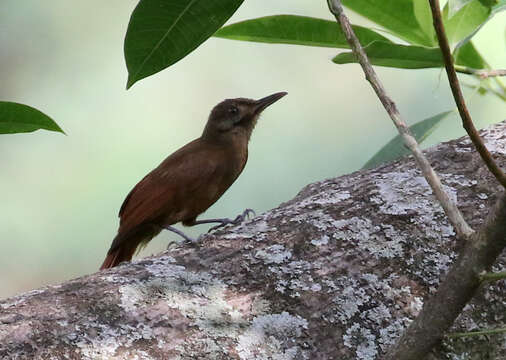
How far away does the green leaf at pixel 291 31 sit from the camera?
2.14 m

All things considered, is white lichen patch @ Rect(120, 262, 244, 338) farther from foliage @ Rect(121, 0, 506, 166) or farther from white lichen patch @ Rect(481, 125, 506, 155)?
white lichen patch @ Rect(481, 125, 506, 155)

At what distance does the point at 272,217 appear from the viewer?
6.72ft

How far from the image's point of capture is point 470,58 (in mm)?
2305

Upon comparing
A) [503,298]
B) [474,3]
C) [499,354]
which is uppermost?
[474,3]

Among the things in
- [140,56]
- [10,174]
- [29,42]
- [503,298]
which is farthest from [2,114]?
[29,42]

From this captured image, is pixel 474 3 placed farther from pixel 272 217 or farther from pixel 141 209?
pixel 141 209

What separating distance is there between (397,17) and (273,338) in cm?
106

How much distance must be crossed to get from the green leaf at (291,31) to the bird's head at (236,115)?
1311mm

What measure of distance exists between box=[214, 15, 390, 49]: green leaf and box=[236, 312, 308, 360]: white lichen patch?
839 mm

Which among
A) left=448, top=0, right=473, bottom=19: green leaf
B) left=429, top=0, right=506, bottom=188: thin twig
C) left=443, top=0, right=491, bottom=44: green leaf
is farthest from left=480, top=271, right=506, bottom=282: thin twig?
left=443, top=0, right=491, bottom=44: green leaf

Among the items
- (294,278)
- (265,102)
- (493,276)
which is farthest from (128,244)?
A: (493,276)

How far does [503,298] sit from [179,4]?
3.09 feet

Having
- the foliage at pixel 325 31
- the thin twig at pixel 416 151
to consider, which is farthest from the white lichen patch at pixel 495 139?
the thin twig at pixel 416 151

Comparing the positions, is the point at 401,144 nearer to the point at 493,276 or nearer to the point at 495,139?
the point at 495,139
